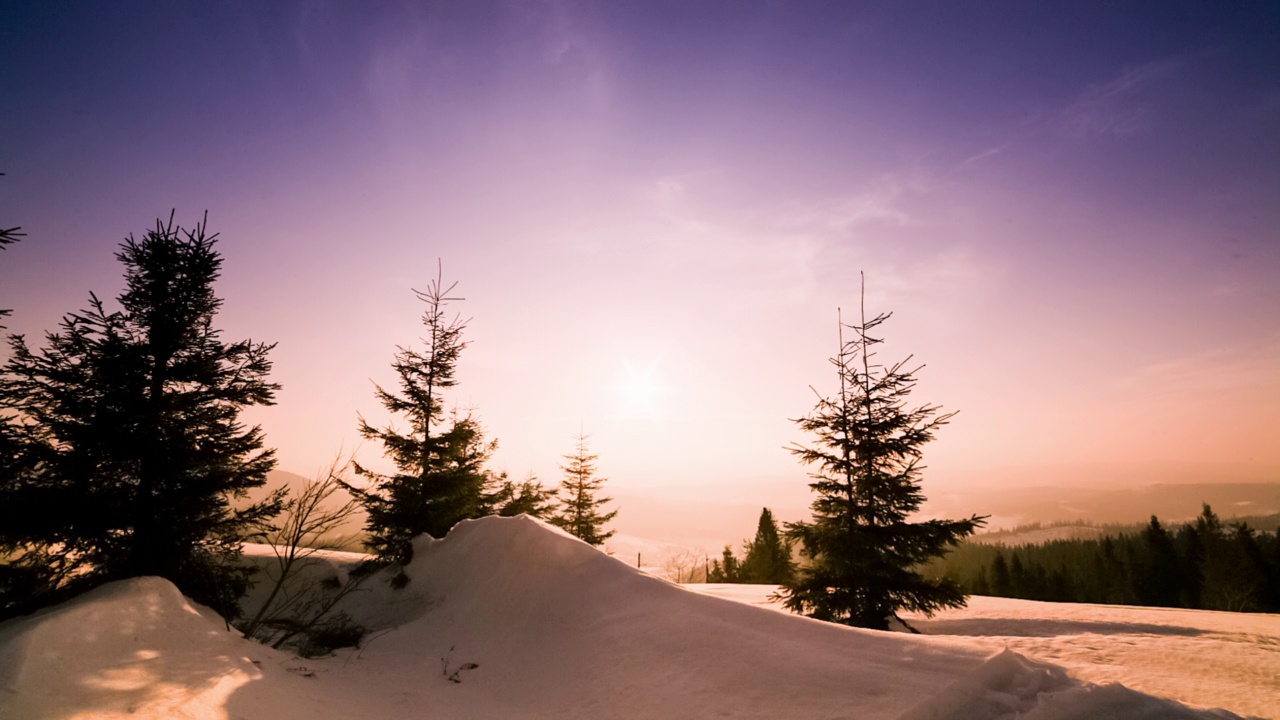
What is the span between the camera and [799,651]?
19.8 ft

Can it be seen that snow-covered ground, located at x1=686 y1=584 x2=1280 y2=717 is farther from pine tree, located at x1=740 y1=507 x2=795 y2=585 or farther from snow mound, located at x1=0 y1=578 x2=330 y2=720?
pine tree, located at x1=740 y1=507 x2=795 y2=585

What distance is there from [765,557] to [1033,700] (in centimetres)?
3705

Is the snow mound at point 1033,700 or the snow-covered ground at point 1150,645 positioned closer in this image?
the snow mound at point 1033,700

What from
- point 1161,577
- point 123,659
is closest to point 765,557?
point 123,659

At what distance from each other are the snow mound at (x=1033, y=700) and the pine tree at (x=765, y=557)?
35.1 metres

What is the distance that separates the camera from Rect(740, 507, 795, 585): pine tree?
37.3 metres

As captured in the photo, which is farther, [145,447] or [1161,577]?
[1161,577]

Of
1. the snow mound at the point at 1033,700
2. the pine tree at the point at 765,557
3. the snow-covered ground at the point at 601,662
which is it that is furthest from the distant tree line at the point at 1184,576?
the snow mound at the point at 1033,700

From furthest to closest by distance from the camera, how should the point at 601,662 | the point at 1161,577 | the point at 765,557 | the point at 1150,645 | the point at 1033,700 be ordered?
the point at 1161,577 < the point at 765,557 < the point at 1150,645 < the point at 601,662 < the point at 1033,700

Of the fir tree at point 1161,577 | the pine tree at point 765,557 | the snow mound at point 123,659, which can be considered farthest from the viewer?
the fir tree at point 1161,577

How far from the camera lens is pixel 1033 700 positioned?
4.13 metres

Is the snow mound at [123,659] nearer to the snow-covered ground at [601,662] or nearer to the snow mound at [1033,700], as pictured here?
the snow-covered ground at [601,662]

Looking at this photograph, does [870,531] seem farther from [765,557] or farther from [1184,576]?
[1184,576]

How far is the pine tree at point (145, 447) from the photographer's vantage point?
28.4ft
